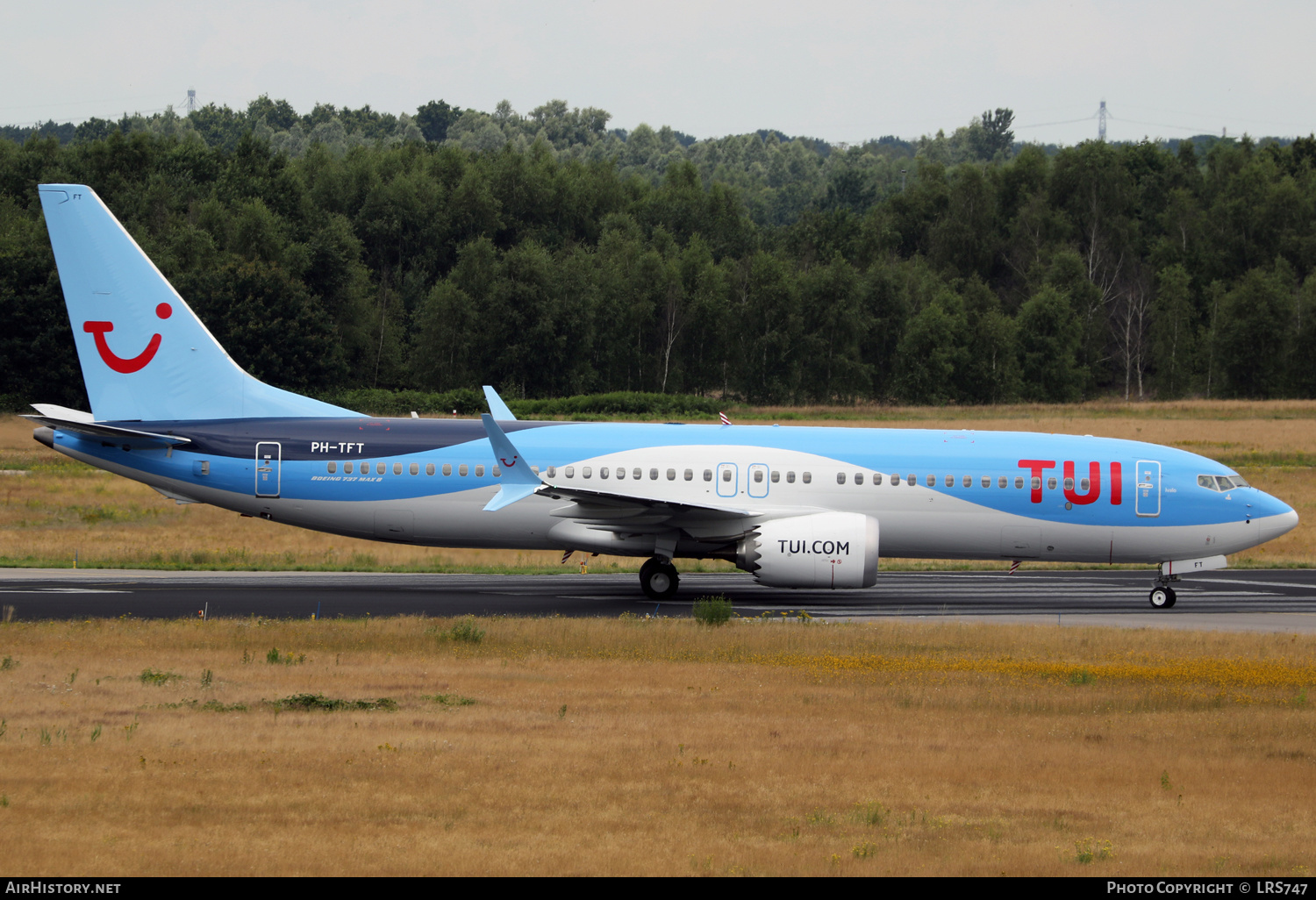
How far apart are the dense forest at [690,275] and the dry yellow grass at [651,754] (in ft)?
207

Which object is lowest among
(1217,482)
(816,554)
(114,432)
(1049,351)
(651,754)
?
(651,754)

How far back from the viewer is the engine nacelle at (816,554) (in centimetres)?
2731

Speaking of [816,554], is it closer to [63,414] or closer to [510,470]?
[510,470]

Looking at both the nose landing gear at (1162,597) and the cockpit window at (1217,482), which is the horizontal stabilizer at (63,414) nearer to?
the nose landing gear at (1162,597)

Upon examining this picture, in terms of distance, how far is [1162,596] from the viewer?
29609 millimetres

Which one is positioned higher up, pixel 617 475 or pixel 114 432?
pixel 114 432

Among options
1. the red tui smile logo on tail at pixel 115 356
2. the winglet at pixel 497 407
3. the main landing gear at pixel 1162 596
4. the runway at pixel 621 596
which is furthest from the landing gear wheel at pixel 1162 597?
the red tui smile logo on tail at pixel 115 356

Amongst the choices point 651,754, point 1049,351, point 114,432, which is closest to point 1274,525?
point 651,754

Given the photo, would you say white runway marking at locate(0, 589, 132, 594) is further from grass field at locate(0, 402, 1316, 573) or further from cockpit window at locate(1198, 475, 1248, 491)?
cockpit window at locate(1198, 475, 1248, 491)

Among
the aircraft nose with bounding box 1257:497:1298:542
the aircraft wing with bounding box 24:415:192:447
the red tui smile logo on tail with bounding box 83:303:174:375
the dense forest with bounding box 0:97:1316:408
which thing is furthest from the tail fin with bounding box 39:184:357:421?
the dense forest with bounding box 0:97:1316:408

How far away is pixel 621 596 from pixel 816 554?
202 inches

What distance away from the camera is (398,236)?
106m

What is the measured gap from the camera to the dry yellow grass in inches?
451

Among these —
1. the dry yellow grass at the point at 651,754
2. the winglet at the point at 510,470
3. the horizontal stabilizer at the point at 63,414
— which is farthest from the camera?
the horizontal stabilizer at the point at 63,414
